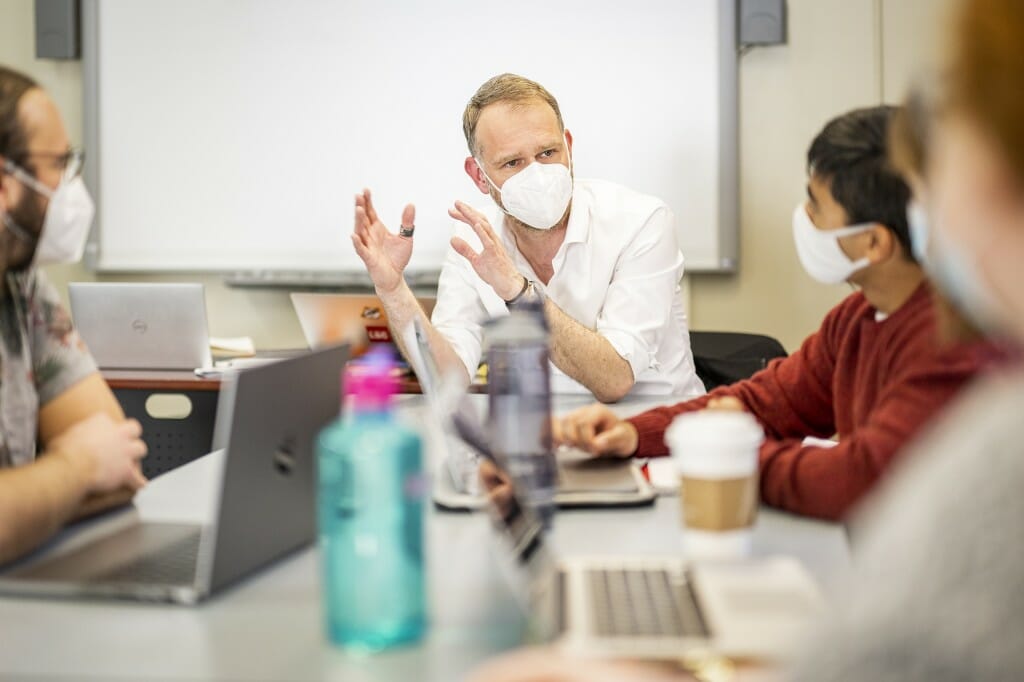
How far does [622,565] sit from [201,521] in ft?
1.94

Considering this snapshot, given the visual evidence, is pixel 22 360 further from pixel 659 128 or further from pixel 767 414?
pixel 659 128

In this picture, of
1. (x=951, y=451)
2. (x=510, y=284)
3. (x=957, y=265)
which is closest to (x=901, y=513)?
(x=951, y=451)

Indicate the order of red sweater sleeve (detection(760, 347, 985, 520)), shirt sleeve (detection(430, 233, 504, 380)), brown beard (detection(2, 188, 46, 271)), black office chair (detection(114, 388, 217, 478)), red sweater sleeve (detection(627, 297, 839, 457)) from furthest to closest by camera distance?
black office chair (detection(114, 388, 217, 478)) < shirt sleeve (detection(430, 233, 504, 380)) < red sweater sleeve (detection(627, 297, 839, 457)) < brown beard (detection(2, 188, 46, 271)) < red sweater sleeve (detection(760, 347, 985, 520))

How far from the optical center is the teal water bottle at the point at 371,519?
2.79 feet

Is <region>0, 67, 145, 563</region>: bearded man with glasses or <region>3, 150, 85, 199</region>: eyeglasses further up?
<region>3, 150, 85, 199</region>: eyeglasses

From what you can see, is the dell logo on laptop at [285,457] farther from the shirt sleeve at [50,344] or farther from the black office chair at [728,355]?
the black office chair at [728,355]

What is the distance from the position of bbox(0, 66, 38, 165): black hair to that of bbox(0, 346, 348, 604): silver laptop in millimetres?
441

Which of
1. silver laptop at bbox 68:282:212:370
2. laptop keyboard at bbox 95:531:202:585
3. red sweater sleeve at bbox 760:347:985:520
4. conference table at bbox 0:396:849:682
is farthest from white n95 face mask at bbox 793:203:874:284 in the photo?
silver laptop at bbox 68:282:212:370

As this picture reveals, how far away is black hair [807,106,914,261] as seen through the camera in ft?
4.37

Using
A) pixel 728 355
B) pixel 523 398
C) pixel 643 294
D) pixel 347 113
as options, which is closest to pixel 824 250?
pixel 523 398

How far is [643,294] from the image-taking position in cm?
250

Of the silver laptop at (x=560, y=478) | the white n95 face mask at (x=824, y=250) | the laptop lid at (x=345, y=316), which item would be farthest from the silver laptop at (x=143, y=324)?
the white n95 face mask at (x=824, y=250)

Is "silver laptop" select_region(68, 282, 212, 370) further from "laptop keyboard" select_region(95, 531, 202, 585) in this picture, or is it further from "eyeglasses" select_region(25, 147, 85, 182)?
"laptop keyboard" select_region(95, 531, 202, 585)

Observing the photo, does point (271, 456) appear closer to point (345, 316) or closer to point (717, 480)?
point (717, 480)
